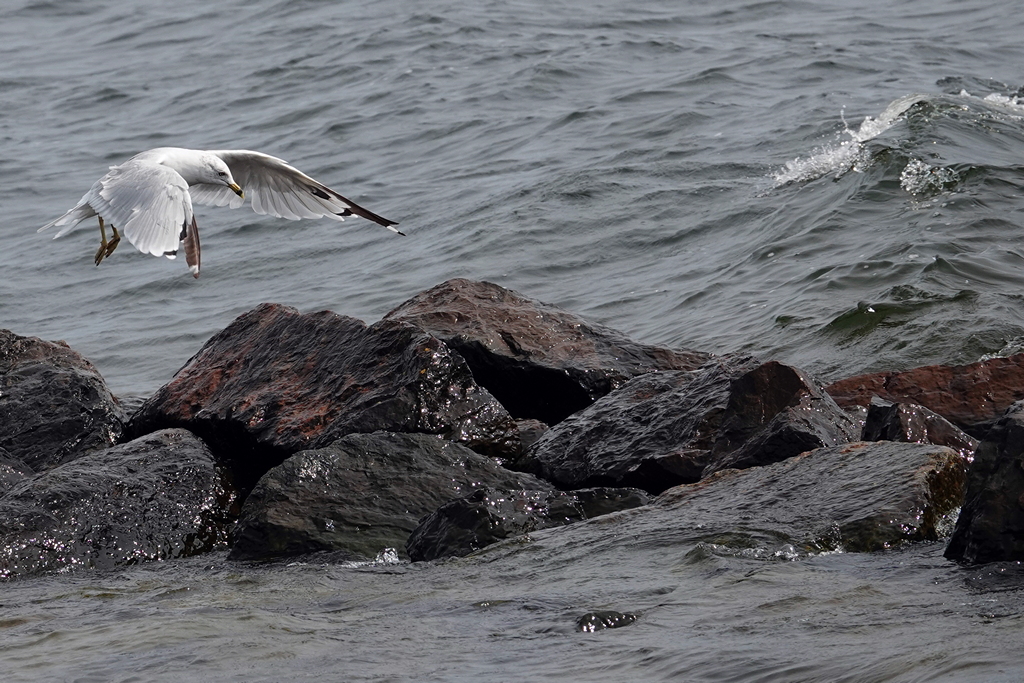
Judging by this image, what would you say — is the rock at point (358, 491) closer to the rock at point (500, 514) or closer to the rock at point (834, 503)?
the rock at point (500, 514)

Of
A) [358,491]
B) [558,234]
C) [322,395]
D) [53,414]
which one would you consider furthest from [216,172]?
[558,234]

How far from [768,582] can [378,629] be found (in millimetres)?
1446

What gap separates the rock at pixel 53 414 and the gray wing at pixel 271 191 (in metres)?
1.71

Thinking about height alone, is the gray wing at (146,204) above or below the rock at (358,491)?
above

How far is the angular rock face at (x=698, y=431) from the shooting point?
5980 mm

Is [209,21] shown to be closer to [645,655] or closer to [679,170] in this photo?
[679,170]

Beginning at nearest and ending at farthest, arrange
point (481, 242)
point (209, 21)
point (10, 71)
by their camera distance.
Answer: point (481, 242)
point (10, 71)
point (209, 21)

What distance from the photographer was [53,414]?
297 inches

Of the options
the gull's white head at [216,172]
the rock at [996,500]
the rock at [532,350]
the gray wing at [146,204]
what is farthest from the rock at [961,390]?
the gull's white head at [216,172]

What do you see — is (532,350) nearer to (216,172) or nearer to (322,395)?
(322,395)

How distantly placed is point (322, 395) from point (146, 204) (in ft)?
4.64

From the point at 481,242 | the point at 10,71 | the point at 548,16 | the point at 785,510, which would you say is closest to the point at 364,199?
the point at 481,242

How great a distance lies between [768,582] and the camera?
462 cm

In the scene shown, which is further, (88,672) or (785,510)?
(785,510)
